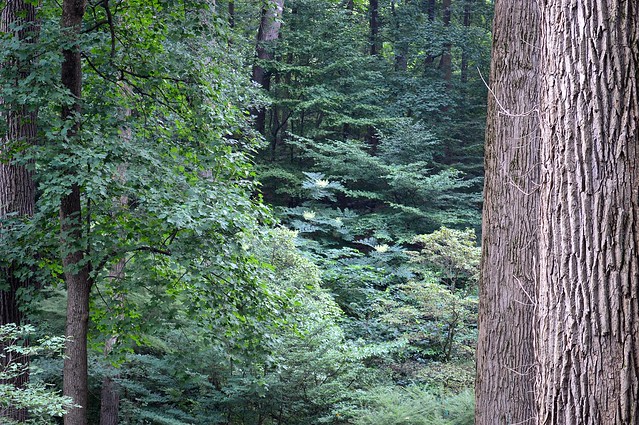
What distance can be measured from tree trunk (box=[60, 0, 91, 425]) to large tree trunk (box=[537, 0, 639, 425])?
13.3ft

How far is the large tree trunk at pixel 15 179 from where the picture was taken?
533 centimetres

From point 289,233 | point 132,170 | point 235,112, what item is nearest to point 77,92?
point 132,170

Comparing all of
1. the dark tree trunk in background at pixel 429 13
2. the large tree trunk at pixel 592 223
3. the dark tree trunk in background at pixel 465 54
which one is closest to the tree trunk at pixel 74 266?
the large tree trunk at pixel 592 223

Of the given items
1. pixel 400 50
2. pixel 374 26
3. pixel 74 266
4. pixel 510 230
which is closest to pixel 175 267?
pixel 74 266

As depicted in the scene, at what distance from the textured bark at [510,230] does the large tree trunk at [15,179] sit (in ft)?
13.2

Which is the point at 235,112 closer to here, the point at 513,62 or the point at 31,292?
the point at 31,292

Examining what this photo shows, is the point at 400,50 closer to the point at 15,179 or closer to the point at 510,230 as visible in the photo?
the point at 15,179

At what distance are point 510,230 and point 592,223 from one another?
75.9 inches

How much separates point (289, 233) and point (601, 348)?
7059 mm

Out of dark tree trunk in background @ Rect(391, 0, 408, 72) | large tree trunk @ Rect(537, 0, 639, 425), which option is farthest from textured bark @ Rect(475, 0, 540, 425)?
dark tree trunk in background @ Rect(391, 0, 408, 72)

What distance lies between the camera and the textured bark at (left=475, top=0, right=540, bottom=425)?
406 centimetres

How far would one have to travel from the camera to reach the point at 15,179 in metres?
5.69

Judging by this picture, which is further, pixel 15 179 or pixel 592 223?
pixel 15 179

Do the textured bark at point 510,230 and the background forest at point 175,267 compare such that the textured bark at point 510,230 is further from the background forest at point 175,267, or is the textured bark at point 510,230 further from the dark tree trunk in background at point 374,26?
the dark tree trunk in background at point 374,26
